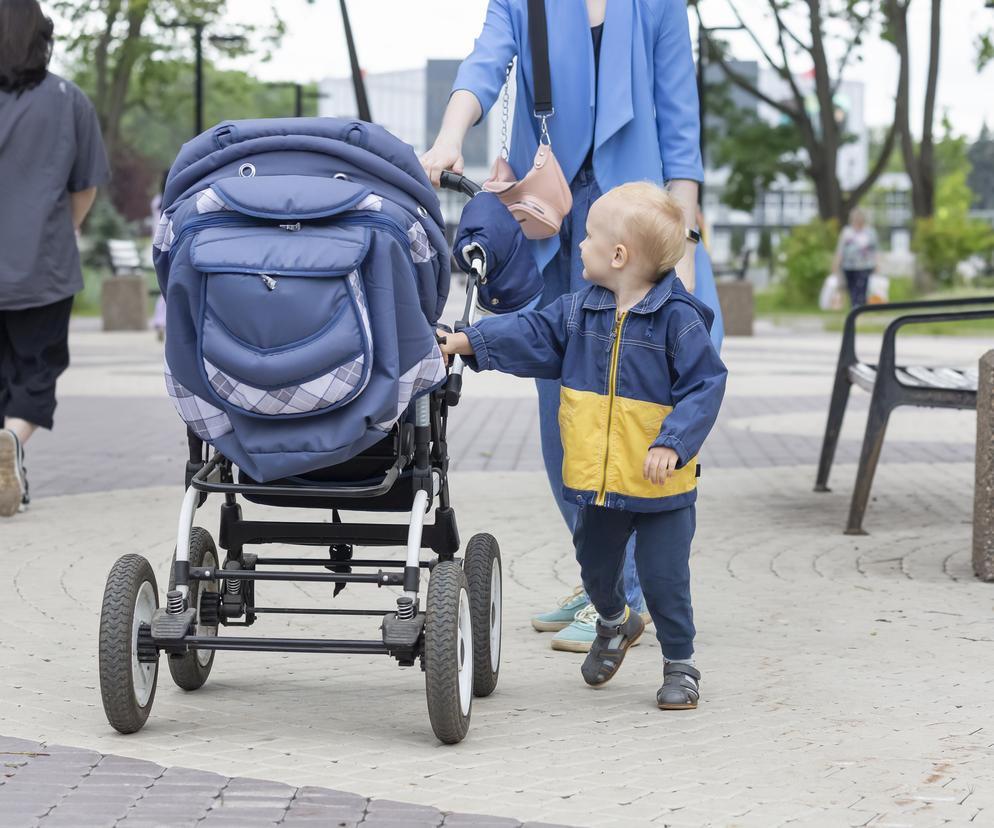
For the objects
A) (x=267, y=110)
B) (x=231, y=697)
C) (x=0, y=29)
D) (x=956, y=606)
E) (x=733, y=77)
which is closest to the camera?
(x=231, y=697)

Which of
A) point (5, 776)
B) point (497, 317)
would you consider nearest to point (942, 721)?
point (497, 317)

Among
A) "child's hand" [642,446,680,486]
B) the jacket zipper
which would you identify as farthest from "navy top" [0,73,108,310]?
"child's hand" [642,446,680,486]

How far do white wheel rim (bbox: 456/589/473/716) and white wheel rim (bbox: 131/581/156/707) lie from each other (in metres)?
0.74

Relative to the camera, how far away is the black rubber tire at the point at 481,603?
4.46 metres

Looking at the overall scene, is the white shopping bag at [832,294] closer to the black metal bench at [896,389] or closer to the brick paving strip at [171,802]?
the black metal bench at [896,389]

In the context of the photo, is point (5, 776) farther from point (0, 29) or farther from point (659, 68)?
point (0, 29)

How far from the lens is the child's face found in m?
4.37

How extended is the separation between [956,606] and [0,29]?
475cm

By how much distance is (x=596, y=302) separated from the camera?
14.5 ft

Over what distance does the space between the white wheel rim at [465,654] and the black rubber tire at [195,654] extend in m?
0.68

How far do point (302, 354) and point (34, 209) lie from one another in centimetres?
437

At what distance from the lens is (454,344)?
4.32 meters

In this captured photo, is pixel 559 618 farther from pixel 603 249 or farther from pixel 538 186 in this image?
pixel 603 249

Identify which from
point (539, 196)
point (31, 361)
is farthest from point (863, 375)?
point (31, 361)
